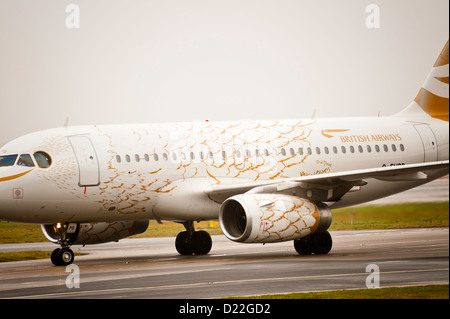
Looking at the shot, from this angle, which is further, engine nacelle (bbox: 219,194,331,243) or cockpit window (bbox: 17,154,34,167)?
cockpit window (bbox: 17,154,34,167)

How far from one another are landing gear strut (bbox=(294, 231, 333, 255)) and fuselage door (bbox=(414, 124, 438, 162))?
5.74m

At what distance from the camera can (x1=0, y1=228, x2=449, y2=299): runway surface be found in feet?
62.2

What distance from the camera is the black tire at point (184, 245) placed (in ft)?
95.6

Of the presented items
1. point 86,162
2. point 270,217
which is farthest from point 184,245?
point 270,217

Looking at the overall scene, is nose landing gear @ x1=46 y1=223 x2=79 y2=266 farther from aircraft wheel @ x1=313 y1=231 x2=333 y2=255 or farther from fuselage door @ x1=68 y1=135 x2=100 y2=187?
aircraft wheel @ x1=313 y1=231 x2=333 y2=255

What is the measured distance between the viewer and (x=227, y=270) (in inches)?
899

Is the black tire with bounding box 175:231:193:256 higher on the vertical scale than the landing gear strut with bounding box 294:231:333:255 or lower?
higher

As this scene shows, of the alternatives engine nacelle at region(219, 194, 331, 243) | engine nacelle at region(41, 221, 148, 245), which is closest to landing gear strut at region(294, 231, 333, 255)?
engine nacelle at region(219, 194, 331, 243)

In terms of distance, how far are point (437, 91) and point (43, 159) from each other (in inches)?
597

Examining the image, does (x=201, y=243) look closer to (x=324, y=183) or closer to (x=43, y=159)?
(x=324, y=183)

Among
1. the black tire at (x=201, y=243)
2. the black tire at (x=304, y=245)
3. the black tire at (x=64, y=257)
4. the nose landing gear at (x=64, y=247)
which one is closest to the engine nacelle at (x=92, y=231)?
the nose landing gear at (x=64, y=247)
